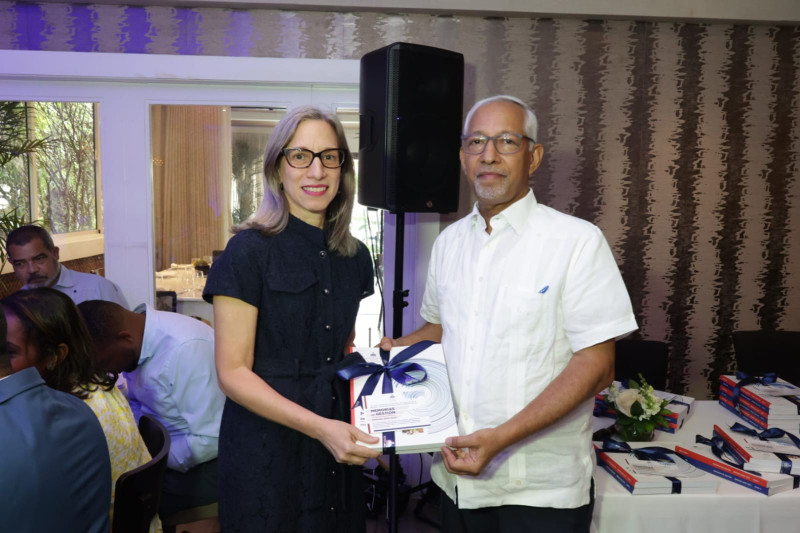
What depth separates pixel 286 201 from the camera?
1.56 metres

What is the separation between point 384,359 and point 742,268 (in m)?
3.01

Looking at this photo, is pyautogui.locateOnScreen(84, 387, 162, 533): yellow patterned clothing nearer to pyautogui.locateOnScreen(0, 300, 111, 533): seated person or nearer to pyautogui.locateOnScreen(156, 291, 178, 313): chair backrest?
pyautogui.locateOnScreen(0, 300, 111, 533): seated person

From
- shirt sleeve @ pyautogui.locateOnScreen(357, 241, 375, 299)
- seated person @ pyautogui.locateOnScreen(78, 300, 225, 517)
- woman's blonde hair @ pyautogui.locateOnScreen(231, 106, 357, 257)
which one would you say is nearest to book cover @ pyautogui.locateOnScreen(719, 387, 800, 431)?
shirt sleeve @ pyautogui.locateOnScreen(357, 241, 375, 299)

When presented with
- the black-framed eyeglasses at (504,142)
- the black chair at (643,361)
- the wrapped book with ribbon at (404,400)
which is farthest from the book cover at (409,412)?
the black chair at (643,361)

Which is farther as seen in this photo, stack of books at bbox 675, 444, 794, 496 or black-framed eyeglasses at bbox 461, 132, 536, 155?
stack of books at bbox 675, 444, 794, 496

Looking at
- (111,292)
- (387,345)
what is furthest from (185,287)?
(387,345)

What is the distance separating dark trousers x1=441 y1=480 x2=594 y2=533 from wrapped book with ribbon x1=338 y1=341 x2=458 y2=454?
0.32m

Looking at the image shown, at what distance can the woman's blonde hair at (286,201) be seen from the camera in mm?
1491

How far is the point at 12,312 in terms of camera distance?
5.43 feet

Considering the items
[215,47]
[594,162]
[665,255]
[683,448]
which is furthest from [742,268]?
[215,47]

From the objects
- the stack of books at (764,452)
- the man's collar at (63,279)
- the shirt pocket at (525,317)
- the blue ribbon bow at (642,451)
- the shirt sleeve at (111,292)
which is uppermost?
the shirt pocket at (525,317)

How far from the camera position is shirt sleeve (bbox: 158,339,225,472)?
7.11ft

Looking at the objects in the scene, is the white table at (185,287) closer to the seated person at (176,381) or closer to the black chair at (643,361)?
the seated person at (176,381)

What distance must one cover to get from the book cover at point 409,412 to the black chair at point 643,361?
195 centimetres
